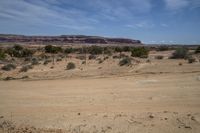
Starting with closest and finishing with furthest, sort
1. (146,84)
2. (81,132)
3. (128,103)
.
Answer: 1. (81,132)
2. (128,103)
3. (146,84)

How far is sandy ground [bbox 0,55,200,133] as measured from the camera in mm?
7945

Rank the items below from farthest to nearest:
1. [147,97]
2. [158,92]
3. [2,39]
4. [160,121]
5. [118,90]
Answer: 1. [2,39]
2. [118,90]
3. [158,92]
4. [147,97]
5. [160,121]

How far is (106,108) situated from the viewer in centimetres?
1022

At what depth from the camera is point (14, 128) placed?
26.1ft

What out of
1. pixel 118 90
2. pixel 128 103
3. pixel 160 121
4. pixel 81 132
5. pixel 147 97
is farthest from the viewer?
pixel 118 90

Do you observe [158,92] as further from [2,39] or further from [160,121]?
[2,39]

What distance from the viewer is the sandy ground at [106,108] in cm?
795

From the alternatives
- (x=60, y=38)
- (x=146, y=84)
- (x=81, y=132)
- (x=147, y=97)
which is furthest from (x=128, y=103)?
(x=60, y=38)

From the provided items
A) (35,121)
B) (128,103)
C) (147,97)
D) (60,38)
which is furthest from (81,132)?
(60,38)

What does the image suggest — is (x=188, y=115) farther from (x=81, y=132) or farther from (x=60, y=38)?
(x=60, y=38)

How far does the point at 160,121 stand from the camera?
8.27 meters

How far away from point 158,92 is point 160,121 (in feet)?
16.0

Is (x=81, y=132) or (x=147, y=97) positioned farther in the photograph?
(x=147, y=97)

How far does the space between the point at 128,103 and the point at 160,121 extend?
2.77 m
